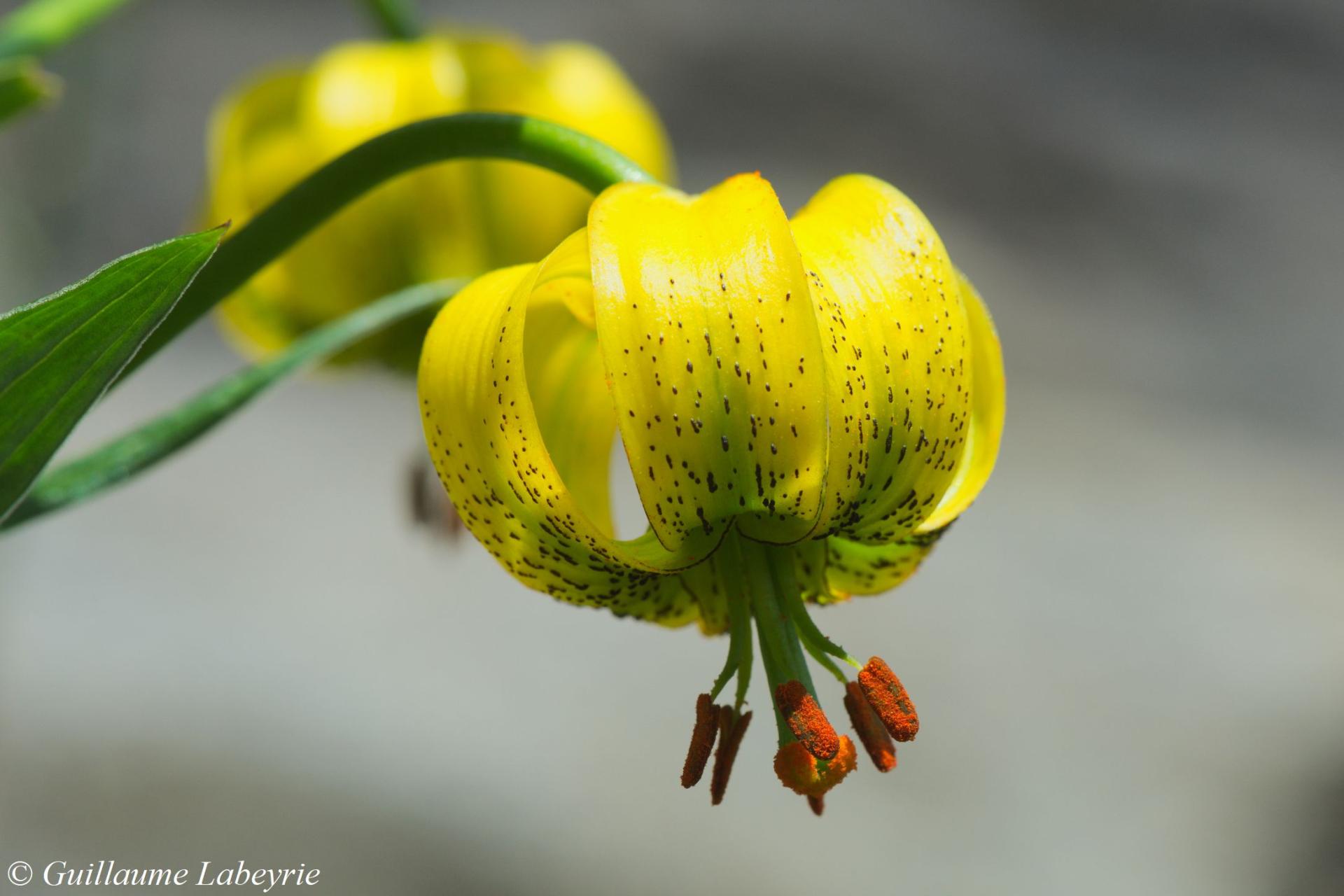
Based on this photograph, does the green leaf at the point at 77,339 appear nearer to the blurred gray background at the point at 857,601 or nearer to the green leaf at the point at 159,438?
the green leaf at the point at 159,438

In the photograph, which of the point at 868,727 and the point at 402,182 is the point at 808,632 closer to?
the point at 868,727

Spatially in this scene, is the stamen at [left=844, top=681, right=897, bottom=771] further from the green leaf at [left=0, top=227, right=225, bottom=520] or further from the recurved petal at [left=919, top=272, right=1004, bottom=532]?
the green leaf at [left=0, top=227, right=225, bottom=520]

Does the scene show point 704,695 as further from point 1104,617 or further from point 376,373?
point 1104,617

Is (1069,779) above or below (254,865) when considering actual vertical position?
below

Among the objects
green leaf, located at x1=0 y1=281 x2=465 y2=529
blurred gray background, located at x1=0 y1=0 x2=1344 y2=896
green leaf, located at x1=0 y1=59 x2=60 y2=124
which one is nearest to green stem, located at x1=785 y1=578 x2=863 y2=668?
green leaf, located at x1=0 y1=281 x2=465 y2=529

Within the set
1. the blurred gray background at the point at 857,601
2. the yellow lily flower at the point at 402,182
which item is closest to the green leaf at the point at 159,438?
the yellow lily flower at the point at 402,182

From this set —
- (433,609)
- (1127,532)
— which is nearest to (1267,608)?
(1127,532)
